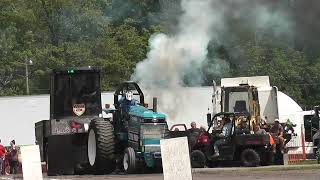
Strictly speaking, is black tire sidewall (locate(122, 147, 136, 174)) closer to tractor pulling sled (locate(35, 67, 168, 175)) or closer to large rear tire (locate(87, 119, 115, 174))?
tractor pulling sled (locate(35, 67, 168, 175))

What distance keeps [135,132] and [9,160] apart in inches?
369

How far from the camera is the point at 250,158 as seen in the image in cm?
2277

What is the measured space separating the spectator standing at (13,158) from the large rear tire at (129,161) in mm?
8545

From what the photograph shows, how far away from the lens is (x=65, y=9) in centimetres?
5122

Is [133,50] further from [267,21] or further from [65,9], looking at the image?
[267,21]

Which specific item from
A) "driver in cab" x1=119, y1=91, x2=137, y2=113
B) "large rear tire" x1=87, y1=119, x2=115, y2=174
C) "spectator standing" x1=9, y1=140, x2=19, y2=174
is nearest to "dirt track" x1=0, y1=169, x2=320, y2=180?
"large rear tire" x1=87, y1=119, x2=115, y2=174

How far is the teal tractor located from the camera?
20.6 meters

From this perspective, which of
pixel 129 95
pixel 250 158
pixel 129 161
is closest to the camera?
pixel 129 161

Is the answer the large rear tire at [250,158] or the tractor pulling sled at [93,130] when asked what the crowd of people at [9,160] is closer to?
the tractor pulling sled at [93,130]

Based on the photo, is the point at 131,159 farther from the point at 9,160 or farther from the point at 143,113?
the point at 9,160

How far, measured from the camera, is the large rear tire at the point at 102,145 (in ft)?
69.1

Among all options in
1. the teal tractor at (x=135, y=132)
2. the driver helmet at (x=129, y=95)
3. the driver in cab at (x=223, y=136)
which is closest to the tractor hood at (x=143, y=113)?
the teal tractor at (x=135, y=132)

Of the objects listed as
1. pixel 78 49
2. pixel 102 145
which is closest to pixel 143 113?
pixel 102 145

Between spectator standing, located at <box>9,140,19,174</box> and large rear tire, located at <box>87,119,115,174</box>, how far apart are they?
24.9 feet
